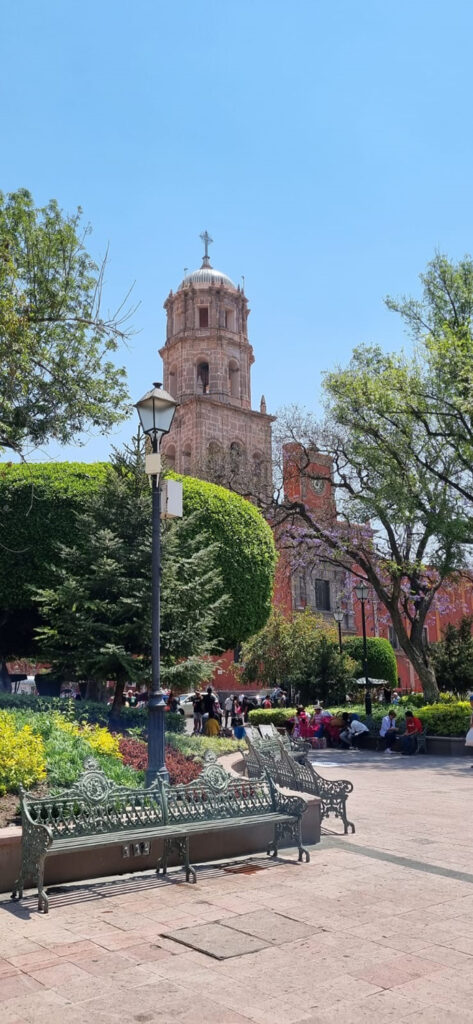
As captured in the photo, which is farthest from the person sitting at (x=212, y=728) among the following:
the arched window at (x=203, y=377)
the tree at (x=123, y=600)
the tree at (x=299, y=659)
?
the arched window at (x=203, y=377)

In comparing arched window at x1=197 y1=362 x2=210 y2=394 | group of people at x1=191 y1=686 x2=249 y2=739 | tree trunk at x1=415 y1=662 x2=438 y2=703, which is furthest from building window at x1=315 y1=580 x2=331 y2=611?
tree trunk at x1=415 y1=662 x2=438 y2=703

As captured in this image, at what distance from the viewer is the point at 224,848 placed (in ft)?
23.3

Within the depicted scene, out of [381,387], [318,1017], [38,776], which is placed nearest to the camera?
[318,1017]

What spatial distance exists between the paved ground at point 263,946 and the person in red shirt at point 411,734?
11.0 m

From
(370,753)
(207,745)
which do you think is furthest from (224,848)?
(370,753)

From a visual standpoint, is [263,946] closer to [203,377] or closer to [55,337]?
[55,337]

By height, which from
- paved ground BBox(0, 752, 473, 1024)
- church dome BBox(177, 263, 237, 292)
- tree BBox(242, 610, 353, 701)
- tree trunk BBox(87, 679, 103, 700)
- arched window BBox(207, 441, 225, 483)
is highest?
church dome BBox(177, 263, 237, 292)

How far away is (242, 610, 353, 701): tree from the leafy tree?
3.49m

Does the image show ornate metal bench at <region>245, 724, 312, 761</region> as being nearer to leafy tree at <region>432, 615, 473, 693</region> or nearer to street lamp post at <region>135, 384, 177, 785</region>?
street lamp post at <region>135, 384, 177, 785</region>

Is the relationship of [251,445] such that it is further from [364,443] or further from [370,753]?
[370,753]

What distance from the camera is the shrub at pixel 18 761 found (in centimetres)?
685

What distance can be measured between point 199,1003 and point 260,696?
36722 mm

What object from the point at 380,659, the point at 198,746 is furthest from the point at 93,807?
the point at 380,659

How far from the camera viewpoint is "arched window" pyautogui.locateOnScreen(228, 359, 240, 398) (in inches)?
2044
